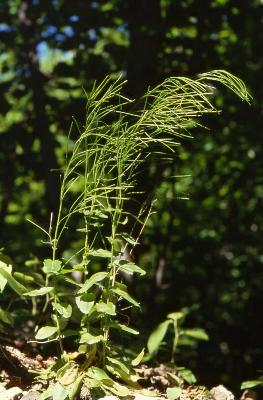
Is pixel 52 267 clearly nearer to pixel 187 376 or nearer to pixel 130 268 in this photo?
pixel 130 268

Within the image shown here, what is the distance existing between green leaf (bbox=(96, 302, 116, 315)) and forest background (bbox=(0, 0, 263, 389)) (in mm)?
1109

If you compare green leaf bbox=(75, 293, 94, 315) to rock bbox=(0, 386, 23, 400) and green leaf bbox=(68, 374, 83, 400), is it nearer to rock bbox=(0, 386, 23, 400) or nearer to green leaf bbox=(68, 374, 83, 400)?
green leaf bbox=(68, 374, 83, 400)

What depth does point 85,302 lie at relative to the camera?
81.1 inches

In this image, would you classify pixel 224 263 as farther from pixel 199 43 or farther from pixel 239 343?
pixel 199 43

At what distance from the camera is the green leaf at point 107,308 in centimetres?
198

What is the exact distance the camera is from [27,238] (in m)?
4.90

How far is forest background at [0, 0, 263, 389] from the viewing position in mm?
3881

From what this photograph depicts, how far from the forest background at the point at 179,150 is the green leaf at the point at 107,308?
111 centimetres

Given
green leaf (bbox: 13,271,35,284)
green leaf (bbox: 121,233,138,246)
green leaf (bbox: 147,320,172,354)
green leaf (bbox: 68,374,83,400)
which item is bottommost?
green leaf (bbox: 147,320,172,354)

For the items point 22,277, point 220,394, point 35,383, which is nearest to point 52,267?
point 35,383

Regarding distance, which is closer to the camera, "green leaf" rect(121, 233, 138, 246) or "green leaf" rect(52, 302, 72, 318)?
"green leaf" rect(52, 302, 72, 318)

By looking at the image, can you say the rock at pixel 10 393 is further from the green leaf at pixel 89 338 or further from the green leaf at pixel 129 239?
the green leaf at pixel 129 239

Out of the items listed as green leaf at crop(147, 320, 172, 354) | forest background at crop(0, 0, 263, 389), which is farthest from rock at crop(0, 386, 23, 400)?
forest background at crop(0, 0, 263, 389)

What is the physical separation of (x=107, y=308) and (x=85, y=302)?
0.33 feet
